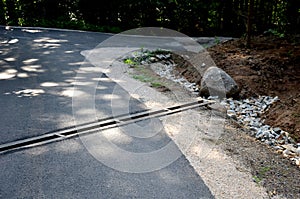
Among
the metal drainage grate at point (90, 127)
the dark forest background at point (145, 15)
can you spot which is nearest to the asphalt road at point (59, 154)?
the metal drainage grate at point (90, 127)

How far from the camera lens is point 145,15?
10898mm

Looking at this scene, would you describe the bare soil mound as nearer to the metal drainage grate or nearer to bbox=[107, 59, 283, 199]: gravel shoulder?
bbox=[107, 59, 283, 199]: gravel shoulder

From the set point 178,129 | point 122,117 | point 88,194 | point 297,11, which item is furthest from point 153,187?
point 297,11

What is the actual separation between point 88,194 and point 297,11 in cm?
769

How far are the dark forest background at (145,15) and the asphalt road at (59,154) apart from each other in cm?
568

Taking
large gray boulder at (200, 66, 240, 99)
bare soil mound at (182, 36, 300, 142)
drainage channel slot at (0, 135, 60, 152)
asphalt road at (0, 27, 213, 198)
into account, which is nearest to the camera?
asphalt road at (0, 27, 213, 198)

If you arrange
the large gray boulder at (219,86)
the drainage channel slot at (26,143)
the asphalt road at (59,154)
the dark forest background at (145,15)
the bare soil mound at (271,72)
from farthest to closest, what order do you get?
the dark forest background at (145,15), the large gray boulder at (219,86), the bare soil mound at (271,72), the drainage channel slot at (26,143), the asphalt road at (59,154)

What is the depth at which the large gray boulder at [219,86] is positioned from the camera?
452 centimetres

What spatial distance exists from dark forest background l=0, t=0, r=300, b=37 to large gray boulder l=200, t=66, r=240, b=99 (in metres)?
5.37

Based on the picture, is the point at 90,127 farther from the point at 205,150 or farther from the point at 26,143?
the point at 205,150

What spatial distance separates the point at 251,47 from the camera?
20.8 feet

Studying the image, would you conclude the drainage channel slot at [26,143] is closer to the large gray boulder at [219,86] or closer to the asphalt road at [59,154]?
the asphalt road at [59,154]

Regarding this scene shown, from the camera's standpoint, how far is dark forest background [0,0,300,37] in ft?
31.3

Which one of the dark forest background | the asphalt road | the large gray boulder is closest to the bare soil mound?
the large gray boulder
